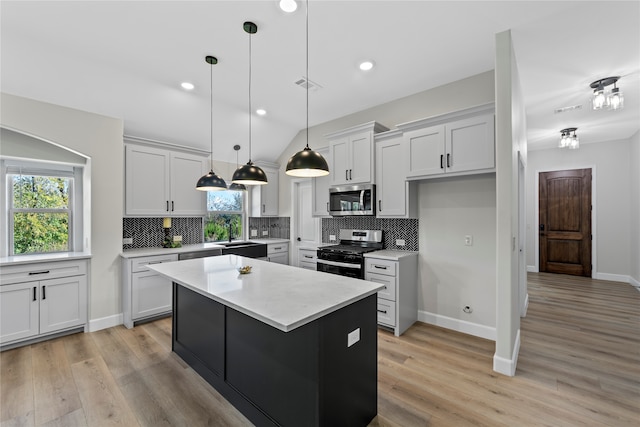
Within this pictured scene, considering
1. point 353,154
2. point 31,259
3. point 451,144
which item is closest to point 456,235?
point 451,144

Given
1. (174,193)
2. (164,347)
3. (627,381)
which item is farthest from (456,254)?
(174,193)

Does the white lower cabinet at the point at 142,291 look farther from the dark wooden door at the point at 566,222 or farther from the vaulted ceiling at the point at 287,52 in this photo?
the dark wooden door at the point at 566,222

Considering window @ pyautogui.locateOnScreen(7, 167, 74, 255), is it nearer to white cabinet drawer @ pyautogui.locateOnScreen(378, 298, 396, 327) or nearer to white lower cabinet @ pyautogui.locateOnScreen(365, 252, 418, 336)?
white lower cabinet @ pyautogui.locateOnScreen(365, 252, 418, 336)

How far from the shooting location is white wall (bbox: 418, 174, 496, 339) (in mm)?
3184

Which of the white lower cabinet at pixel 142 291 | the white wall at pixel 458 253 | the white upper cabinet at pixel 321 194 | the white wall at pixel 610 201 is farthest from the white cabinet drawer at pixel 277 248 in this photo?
the white wall at pixel 610 201

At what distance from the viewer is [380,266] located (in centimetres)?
342

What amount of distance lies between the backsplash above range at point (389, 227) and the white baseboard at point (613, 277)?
5.00 metres

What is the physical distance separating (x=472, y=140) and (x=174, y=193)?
404 cm

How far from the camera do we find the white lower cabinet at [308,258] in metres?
4.56

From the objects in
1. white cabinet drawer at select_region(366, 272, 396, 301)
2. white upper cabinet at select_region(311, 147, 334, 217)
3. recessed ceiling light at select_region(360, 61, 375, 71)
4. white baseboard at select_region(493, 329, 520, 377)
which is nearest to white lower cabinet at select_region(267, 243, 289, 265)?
white upper cabinet at select_region(311, 147, 334, 217)

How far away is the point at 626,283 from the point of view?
5398 millimetres

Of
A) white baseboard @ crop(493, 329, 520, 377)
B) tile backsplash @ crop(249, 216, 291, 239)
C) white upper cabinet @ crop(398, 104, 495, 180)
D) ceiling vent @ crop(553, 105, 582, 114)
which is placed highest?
ceiling vent @ crop(553, 105, 582, 114)

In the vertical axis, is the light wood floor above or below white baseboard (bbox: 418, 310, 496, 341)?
below

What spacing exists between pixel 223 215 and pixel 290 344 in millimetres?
4036
